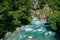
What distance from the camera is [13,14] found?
40188 mm

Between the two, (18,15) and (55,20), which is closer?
(55,20)

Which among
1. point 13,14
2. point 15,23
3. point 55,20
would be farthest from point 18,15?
point 55,20

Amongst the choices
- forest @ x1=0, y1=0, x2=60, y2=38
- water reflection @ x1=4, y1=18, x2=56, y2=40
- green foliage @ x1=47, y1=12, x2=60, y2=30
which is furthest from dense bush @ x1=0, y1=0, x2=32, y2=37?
green foliage @ x1=47, y1=12, x2=60, y2=30

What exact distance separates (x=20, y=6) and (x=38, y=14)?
45.9ft

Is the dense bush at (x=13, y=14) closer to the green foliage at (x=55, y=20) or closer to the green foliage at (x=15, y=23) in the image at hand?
the green foliage at (x=15, y=23)

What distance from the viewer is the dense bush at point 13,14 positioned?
35219mm

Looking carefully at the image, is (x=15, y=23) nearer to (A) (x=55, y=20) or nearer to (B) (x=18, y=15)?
(B) (x=18, y=15)

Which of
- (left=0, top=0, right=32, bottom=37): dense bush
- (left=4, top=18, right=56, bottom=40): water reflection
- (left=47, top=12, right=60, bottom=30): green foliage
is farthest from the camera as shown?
(left=47, top=12, right=60, bottom=30): green foliage

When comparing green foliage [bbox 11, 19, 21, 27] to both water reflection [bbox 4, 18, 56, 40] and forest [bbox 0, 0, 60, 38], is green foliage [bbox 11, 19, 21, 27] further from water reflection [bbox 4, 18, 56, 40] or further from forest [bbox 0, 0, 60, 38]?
water reflection [bbox 4, 18, 56, 40]

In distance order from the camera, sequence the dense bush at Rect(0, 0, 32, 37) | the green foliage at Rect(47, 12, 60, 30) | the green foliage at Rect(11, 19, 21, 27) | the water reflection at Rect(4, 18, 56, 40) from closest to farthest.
Result: the water reflection at Rect(4, 18, 56, 40) → the dense bush at Rect(0, 0, 32, 37) → the green foliage at Rect(47, 12, 60, 30) → the green foliage at Rect(11, 19, 21, 27)

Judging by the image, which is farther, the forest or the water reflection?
the forest

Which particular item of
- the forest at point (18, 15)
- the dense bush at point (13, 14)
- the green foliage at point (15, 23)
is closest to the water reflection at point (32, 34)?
the green foliage at point (15, 23)

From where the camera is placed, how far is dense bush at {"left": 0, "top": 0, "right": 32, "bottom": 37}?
35.2 meters

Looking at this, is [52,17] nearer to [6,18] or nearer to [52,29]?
[52,29]
